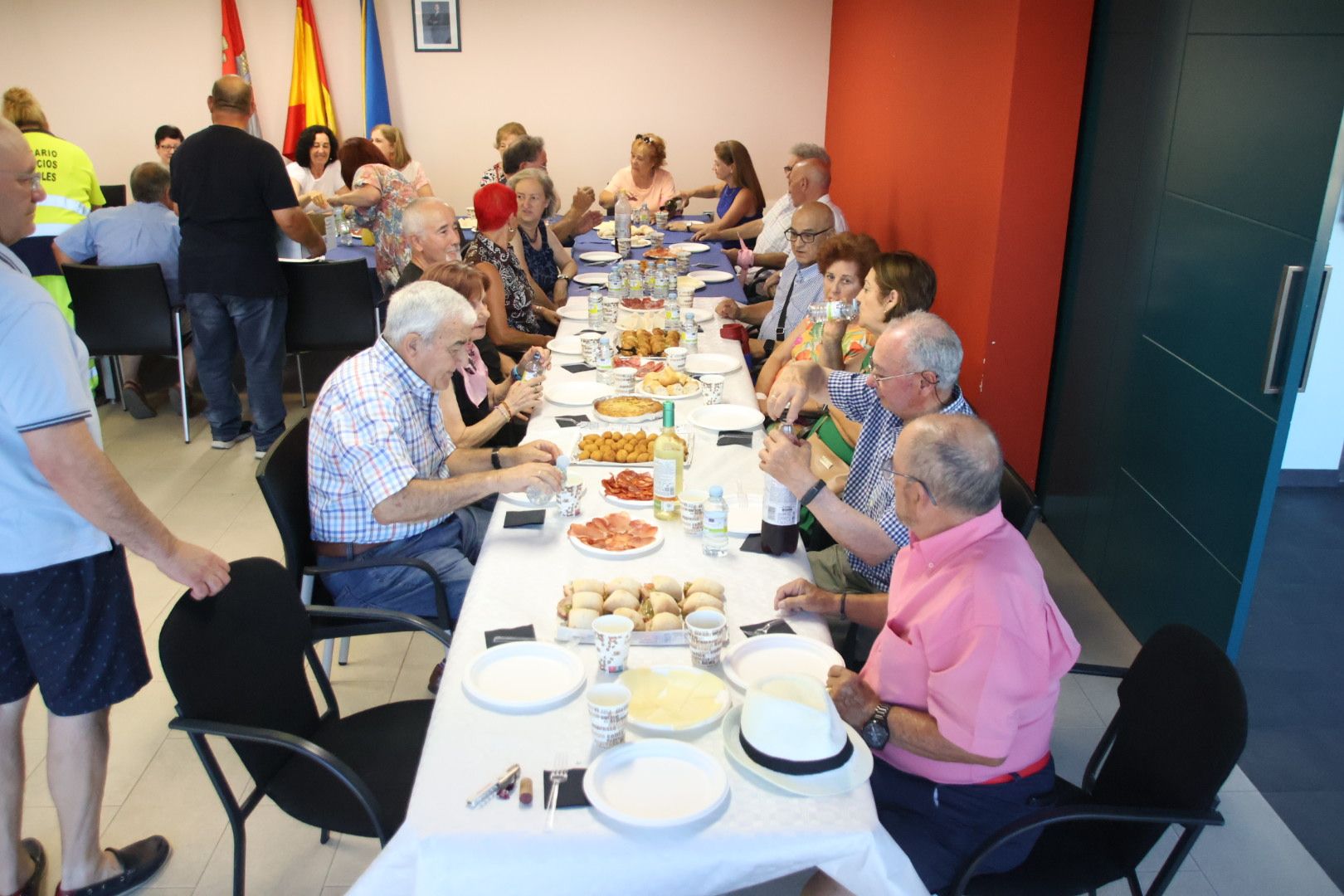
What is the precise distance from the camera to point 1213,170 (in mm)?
3088

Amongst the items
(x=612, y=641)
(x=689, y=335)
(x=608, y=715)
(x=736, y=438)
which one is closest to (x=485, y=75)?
(x=689, y=335)

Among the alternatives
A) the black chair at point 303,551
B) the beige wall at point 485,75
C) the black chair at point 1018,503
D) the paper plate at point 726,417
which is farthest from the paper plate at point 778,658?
the beige wall at point 485,75

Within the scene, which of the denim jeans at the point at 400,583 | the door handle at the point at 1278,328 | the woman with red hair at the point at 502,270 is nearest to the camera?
the door handle at the point at 1278,328

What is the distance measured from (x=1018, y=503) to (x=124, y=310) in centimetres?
464

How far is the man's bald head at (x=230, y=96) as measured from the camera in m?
4.61

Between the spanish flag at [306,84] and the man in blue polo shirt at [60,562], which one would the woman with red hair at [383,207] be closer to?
the spanish flag at [306,84]

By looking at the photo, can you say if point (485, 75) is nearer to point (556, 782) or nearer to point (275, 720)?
point (275, 720)

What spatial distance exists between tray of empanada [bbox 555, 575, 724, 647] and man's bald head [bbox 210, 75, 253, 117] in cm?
355

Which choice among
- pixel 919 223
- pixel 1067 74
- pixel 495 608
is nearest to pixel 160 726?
pixel 495 608

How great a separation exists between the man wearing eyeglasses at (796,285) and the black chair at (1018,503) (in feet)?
6.05

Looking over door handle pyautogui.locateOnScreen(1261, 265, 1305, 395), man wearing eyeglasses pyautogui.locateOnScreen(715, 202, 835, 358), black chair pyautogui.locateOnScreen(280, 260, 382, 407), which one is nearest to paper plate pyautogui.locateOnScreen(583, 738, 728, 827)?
door handle pyautogui.locateOnScreen(1261, 265, 1305, 395)

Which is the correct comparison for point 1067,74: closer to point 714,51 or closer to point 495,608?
point 495,608

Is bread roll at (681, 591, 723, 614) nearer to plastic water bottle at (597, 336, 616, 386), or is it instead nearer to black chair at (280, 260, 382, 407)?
plastic water bottle at (597, 336, 616, 386)

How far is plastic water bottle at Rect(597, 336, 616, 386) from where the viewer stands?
366 cm
